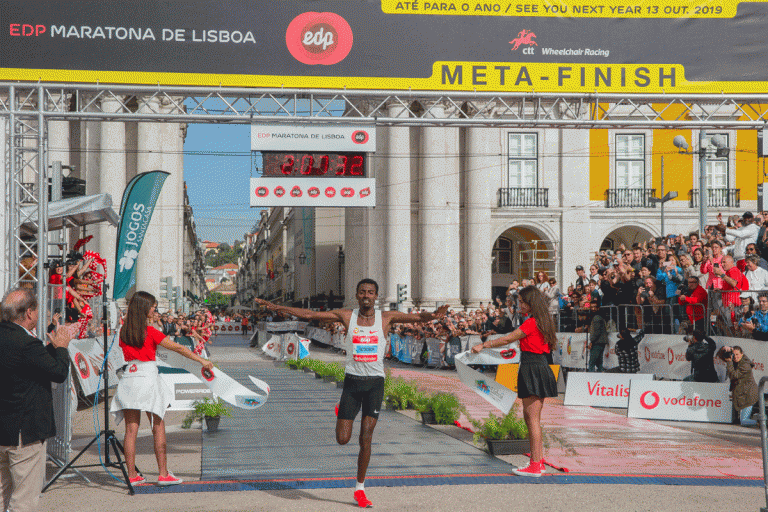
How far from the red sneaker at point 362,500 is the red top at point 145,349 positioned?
249cm

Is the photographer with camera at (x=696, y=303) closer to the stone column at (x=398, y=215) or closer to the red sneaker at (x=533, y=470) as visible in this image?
the red sneaker at (x=533, y=470)

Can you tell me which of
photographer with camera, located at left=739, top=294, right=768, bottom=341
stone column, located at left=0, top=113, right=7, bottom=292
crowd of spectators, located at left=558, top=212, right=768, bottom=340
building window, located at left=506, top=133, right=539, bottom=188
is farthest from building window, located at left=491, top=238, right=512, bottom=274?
stone column, located at left=0, top=113, right=7, bottom=292

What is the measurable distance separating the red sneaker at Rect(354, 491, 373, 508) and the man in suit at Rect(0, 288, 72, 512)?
8.79 feet

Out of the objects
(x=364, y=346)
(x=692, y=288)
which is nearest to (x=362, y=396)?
(x=364, y=346)

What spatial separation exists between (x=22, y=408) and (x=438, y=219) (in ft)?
139

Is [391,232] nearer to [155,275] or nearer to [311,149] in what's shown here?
[155,275]

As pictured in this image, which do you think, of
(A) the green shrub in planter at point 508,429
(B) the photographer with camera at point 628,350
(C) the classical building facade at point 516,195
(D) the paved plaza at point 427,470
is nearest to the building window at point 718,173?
(C) the classical building facade at point 516,195

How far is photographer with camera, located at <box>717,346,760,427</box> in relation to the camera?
13.3 metres

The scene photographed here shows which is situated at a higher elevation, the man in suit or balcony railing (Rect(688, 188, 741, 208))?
→ balcony railing (Rect(688, 188, 741, 208))

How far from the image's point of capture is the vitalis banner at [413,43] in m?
14.7

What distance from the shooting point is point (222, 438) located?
11.4m

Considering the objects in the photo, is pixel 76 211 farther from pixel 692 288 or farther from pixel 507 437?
pixel 692 288

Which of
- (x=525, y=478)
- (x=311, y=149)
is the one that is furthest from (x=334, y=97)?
(x=525, y=478)

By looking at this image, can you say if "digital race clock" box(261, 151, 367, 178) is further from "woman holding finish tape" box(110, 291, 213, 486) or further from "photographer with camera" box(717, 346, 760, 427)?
"woman holding finish tape" box(110, 291, 213, 486)
